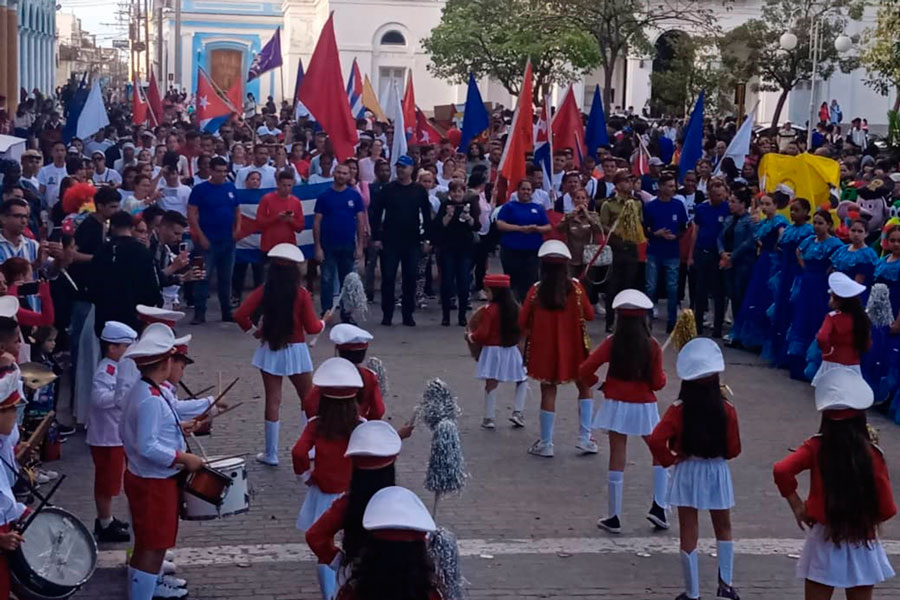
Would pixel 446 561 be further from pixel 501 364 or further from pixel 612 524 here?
pixel 501 364

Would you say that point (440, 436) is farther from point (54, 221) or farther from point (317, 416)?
point (54, 221)

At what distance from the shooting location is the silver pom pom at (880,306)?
1197cm

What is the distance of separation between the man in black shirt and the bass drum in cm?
909

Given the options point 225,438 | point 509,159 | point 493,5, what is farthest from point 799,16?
point 225,438

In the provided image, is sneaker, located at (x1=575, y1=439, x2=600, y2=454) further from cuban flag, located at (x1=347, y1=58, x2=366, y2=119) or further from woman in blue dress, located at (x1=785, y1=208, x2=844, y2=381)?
cuban flag, located at (x1=347, y1=58, x2=366, y2=119)

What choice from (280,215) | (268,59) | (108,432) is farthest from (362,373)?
(268,59)

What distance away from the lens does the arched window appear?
5588 centimetres

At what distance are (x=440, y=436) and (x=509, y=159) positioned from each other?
9.39m

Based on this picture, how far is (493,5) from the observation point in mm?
38812

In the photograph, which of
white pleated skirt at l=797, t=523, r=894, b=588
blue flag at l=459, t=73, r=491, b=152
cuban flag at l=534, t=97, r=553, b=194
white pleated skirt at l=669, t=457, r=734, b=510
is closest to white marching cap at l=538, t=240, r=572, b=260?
white pleated skirt at l=669, t=457, r=734, b=510

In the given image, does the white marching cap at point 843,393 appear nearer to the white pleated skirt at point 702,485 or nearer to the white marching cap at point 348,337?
the white pleated skirt at point 702,485

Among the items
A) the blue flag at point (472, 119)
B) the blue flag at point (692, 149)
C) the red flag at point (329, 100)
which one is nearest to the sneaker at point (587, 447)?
the red flag at point (329, 100)

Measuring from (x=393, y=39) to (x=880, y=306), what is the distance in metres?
45.9

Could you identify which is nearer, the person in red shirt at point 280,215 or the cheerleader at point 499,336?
the cheerleader at point 499,336
